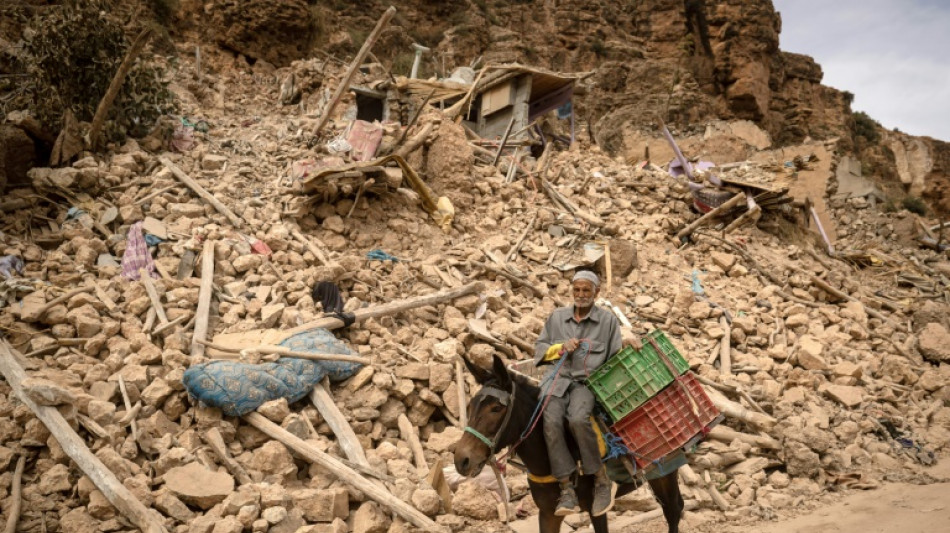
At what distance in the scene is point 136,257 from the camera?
6527 mm

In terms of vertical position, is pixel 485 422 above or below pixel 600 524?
above

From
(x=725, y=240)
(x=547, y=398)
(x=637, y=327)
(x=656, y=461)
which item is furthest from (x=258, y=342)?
(x=725, y=240)

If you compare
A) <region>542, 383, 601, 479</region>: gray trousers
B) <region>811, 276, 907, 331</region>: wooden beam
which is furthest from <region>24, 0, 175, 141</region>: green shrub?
<region>811, 276, 907, 331</region>: wooden beam

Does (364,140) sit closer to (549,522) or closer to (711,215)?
(711,215)

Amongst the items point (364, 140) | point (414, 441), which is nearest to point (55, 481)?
point (414, 441)

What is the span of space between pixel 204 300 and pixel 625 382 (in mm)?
4674

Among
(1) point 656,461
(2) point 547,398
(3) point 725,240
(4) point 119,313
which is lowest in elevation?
(4) point 119,313

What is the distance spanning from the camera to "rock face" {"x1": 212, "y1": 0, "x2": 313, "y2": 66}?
19.8 meters

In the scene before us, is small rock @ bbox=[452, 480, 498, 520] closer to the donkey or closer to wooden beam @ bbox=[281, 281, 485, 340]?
the donkey

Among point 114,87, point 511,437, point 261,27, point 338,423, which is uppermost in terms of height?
point 261,27

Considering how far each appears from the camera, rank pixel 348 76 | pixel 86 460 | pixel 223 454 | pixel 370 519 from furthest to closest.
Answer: pixel 348 76 → pixel 223 454 → pixel 370 519 → pixel 86 460

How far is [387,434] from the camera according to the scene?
5387 millimetres

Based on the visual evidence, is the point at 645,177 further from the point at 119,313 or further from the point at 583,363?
the point at 119,313

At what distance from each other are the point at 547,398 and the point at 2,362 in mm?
4602
